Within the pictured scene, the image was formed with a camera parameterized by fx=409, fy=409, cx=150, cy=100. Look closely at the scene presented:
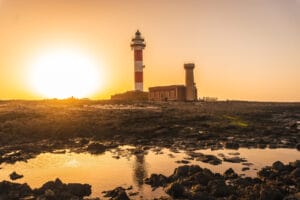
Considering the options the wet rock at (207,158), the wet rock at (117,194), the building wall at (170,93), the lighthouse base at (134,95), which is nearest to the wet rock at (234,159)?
the wet rock at (207,158)

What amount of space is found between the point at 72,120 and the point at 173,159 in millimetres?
13584

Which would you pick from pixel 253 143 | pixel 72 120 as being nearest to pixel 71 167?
pixel 253 143

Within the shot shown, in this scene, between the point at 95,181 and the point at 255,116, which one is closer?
the point at 95,181

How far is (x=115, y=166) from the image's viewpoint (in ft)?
58.2

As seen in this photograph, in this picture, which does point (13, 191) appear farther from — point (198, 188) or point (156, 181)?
point (198, 188)

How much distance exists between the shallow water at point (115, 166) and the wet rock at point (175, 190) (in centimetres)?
30

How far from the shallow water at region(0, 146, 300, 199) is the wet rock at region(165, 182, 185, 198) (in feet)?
0.98

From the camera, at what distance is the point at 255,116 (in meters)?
38.4

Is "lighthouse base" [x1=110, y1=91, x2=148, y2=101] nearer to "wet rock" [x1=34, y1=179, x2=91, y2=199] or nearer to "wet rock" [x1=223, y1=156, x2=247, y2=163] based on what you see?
"wet rock" [x1=223, y1=156, x2=247, y2=163]

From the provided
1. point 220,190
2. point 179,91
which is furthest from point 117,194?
point 179,91

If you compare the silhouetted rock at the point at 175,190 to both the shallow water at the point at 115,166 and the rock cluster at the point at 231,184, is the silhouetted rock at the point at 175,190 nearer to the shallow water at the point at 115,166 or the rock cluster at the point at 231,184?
the rock cluster at the point at 231,184

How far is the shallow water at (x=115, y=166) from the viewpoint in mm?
14934

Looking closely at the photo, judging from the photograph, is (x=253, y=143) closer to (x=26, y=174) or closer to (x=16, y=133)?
(x=26, y=174)

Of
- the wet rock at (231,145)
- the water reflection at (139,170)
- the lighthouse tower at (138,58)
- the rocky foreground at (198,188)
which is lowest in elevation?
the water reflection at (139,170)
